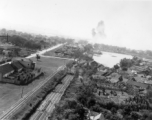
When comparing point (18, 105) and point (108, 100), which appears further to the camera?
point (108, 100)

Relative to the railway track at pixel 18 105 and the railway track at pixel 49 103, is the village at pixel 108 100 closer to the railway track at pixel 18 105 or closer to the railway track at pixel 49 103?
the railway track at pixel 49 103

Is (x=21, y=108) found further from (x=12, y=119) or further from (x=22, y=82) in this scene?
(x=22, y=82)

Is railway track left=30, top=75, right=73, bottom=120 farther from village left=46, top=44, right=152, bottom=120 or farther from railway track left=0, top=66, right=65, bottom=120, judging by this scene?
railway track left=0, top=66, right=65, bottom=120

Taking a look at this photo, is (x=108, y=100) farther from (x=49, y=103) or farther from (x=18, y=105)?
(x=18, y=105)

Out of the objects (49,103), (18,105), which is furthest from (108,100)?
(18,105)

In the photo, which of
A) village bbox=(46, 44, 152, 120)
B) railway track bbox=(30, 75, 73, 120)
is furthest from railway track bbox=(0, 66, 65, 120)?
village bbox=(46, 44, 152, 120)

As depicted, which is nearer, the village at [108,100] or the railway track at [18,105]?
the railway track at [18,105]

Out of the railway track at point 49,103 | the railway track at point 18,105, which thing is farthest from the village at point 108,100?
the railway track at point 18,105

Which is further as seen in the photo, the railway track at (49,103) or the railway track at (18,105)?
the railway track at (49,103)
